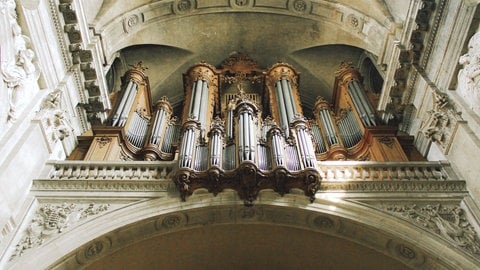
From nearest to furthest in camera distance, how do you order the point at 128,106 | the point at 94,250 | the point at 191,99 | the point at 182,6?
the point at 94,250
the point at 128,106
the point at 191,99
the point at 182,6

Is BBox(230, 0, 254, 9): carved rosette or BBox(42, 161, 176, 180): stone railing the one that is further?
BBox(230, 0, 254, 9): carved rosette

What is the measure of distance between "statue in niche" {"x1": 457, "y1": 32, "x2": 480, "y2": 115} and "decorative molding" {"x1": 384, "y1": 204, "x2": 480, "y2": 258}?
4.85 ft

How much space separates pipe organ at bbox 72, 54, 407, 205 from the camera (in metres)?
6.57

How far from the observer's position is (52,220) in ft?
20.7

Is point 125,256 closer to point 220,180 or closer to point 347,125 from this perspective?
point 220,180

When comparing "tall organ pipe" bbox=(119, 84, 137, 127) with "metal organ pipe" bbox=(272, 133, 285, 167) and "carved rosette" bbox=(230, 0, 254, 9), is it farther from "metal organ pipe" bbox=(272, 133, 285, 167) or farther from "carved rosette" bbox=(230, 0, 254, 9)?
"metal organ pipe" bbox=(272, 133, 285, 167)

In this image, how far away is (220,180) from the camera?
6.55m

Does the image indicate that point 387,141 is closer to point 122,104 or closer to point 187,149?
point 187,149

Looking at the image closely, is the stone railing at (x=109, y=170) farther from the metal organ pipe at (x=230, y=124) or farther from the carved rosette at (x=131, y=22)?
the carved rosette at (x=131, y=22)

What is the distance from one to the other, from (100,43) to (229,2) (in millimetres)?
4338

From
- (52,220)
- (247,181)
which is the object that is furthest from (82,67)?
(247,181)

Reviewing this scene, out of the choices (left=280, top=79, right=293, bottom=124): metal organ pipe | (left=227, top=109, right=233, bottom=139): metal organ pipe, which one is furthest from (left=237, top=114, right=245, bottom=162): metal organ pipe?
(left=280, top=79, right=293, bottom=124): metal organ pipe

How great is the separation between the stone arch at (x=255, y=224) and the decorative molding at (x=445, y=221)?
0.42 feet

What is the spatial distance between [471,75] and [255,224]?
146 inches
